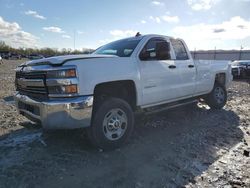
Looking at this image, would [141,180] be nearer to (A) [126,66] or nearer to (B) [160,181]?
(B) [160,181]

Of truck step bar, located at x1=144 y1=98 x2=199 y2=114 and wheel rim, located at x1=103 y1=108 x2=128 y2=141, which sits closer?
wheel rim, located at x1=103 y1=108 x2=128 y2=141

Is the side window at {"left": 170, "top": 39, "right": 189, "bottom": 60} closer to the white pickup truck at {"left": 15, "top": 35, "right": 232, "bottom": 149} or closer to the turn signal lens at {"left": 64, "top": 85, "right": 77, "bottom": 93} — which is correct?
→ the white pickup truck at {"left": 15, "top": 35, "right": 232, "bottom": 149}

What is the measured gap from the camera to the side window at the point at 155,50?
504 cm

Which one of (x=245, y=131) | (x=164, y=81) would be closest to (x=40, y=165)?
(x=164, y=81)

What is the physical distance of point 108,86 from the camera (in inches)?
177

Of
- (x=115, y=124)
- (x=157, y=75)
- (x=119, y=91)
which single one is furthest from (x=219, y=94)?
(x=115, y=124)

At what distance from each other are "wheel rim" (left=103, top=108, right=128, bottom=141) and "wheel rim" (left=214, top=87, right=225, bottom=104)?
13.0 feet

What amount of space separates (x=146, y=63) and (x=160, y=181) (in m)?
2.28

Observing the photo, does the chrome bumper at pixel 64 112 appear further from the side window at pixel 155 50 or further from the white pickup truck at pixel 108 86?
the side window at pixel 155 50

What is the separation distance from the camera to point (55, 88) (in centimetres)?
388

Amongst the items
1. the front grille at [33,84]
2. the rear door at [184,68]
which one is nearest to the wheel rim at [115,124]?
the front grille at [33,84]

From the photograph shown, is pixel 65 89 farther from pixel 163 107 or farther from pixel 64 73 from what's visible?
pixel 163 107

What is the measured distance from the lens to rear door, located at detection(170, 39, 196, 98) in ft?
19.3

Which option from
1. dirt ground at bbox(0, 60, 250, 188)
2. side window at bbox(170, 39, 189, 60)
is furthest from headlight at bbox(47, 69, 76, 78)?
side window at bbox(170, 39, 189, 60)
